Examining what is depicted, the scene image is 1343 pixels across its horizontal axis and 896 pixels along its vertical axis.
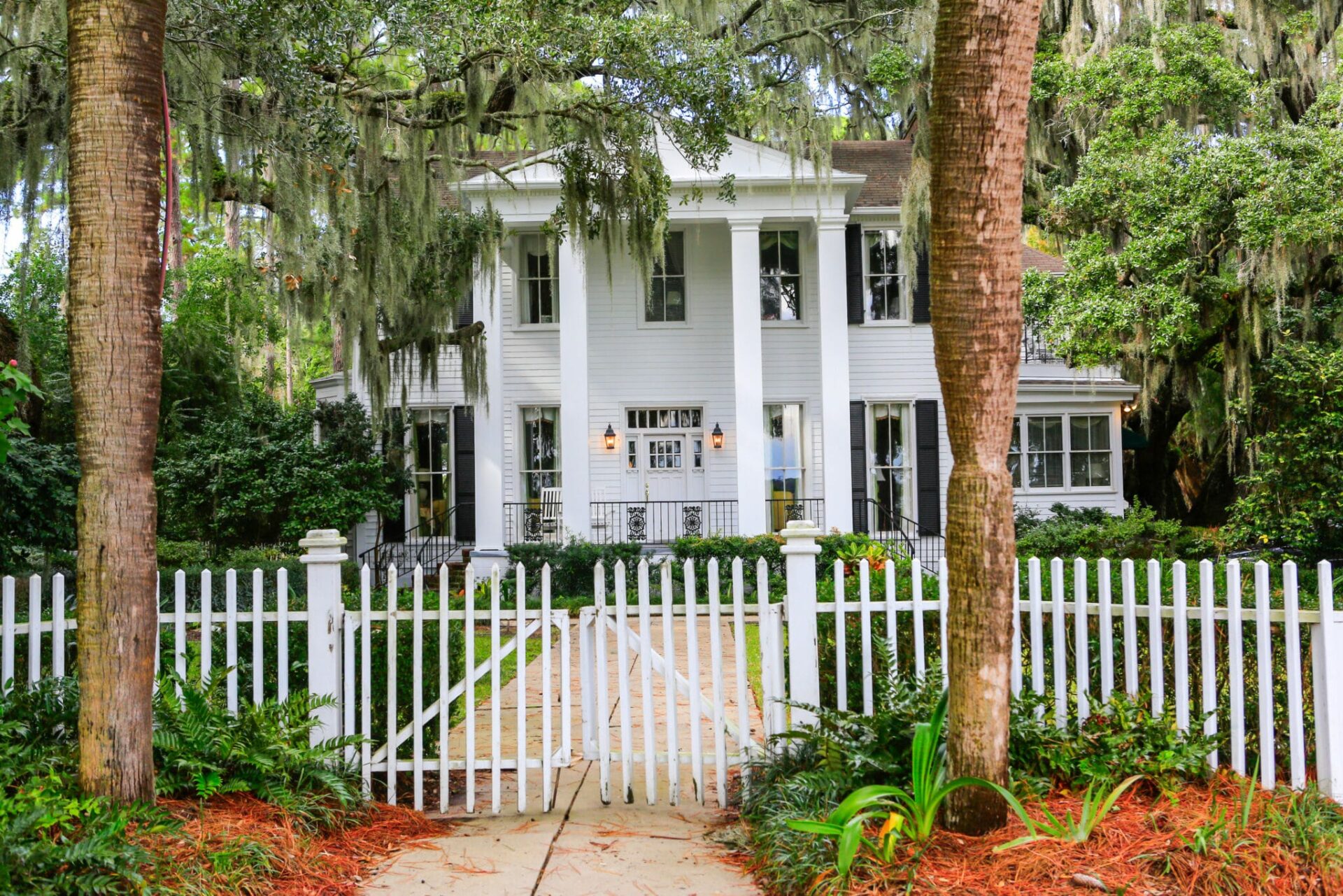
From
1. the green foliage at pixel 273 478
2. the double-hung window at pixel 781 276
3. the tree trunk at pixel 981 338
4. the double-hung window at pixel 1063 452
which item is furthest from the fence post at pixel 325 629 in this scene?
the double-hung window at pixel 1063 452

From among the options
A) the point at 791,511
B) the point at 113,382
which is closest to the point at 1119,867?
the point at 113,382

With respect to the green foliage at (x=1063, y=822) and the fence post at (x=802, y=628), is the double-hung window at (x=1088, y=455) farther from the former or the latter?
the green foliage at (x=1063, y=822)

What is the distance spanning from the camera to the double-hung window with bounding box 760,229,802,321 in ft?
58.2

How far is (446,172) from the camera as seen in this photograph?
39.1 feet

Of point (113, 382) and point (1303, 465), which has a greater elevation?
point (113, 382)

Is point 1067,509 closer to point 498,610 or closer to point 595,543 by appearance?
A: point 595,543

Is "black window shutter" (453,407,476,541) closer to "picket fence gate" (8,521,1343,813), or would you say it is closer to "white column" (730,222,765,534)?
"white column" (730,222,765,534)

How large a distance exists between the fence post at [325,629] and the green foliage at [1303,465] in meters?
9.43

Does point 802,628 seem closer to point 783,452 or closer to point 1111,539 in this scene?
point 1111,539

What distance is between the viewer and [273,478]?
15438 mm

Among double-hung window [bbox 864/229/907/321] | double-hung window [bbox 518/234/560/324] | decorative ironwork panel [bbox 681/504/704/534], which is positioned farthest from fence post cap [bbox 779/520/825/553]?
double-hung window [bbox 864/229/907/321]

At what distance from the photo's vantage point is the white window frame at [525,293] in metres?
17.5

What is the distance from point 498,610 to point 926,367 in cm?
1363

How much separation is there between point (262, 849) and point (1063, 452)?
53.4 feet
